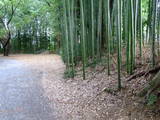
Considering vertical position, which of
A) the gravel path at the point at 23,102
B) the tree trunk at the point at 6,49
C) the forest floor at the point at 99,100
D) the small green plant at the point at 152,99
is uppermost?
the tree trunk at the point at 6,49

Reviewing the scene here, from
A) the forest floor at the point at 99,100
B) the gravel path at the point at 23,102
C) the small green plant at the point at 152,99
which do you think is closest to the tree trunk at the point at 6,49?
the gravel path at the point at 23,102

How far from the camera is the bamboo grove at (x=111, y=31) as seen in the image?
4.90 m

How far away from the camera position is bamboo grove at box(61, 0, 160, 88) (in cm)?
490

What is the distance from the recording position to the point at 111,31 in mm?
6879

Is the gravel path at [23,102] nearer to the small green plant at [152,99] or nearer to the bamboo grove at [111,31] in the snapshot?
the bamboo grove at [111,31]

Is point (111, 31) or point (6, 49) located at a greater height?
point (111, 31)

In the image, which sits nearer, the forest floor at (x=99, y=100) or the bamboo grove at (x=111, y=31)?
the forest floor at (x=99, y=100)

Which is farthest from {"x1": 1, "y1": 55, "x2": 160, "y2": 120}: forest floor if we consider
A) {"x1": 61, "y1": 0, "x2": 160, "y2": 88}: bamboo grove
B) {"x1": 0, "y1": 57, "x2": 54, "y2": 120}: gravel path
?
{"x1": 61, "y1": 0, "x2": 160, "y2": 88}: bamboo grove

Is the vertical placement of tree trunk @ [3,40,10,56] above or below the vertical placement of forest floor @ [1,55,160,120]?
above

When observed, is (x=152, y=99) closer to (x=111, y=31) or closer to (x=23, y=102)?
(x=23, y=102)

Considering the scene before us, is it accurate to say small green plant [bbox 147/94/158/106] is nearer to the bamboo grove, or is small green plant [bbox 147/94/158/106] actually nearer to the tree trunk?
the bamboo grove

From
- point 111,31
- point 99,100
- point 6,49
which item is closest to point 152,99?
point 99,100

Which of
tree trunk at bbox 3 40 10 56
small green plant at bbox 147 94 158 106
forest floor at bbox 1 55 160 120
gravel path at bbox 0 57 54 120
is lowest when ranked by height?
gravel path at bbox 0 57 54 120

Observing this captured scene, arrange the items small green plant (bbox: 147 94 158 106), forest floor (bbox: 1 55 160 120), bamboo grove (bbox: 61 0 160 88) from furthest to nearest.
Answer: bamboo grove (bbox: 61 0 160 88) < forest floor (bbox: 1 55 160 120) < small green plant (bbox: 147 94 158 106)
